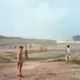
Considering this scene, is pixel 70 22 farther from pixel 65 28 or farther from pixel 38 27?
pixel 38 27

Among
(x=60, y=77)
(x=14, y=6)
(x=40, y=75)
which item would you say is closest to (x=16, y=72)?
(x=40, y=75)

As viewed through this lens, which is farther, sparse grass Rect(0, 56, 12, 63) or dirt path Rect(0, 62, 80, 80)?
sparse grass Rect(0, 56, 12, 63)

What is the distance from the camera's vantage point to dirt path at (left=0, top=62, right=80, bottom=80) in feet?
12.4

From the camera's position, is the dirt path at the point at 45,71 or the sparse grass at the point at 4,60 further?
the sparse grass at the point at 4,60

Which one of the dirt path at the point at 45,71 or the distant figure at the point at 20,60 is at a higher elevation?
the distant figure at the point at 20,60

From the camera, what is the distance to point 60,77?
382 cm

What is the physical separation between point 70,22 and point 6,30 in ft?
3.88

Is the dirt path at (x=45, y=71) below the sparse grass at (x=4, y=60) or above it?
below

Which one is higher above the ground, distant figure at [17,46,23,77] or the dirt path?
distant figure at [17,46,23,77]

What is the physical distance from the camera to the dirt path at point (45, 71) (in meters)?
3.78

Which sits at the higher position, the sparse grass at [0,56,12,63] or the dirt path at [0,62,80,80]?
the sparse grass at [0,56,12,63]

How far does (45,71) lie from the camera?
12.8 feet

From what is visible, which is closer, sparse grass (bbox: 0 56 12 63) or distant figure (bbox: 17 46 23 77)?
distant figure (bbox: 17 46 23 77)

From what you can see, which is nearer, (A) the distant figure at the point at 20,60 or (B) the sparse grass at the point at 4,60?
(A) the distant figure at the point at 20,60
